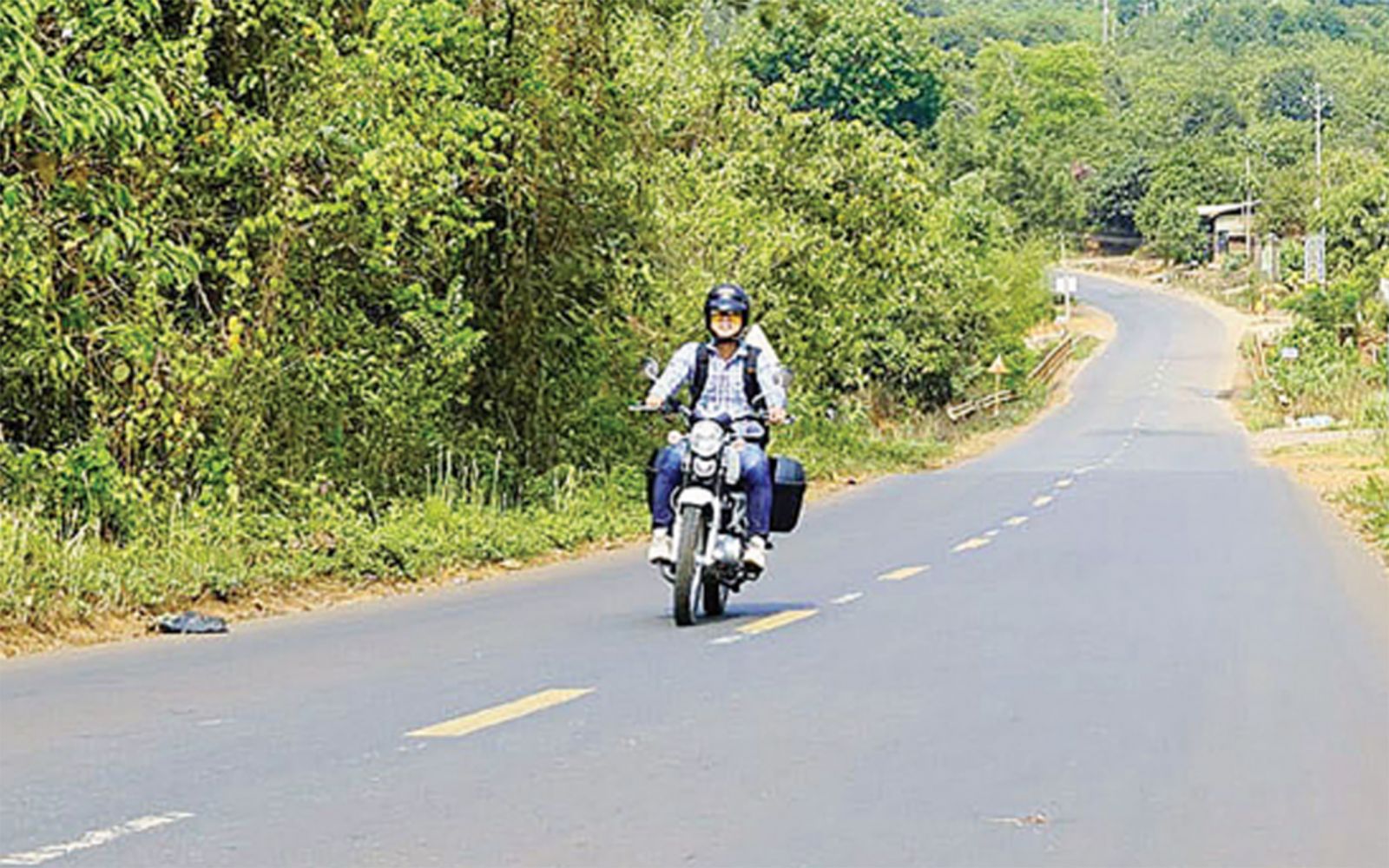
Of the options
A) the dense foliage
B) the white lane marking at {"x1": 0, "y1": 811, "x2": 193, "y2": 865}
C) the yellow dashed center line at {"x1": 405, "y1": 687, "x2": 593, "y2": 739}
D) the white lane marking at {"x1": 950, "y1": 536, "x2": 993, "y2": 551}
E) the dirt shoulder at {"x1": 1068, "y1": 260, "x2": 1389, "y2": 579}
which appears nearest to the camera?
the white lane marking at {"x1": 0, "y1": 811, "x2": 193, "y2": 865}

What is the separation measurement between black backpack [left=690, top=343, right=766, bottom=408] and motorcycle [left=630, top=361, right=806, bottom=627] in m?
0.12

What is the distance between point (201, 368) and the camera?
16422 mm

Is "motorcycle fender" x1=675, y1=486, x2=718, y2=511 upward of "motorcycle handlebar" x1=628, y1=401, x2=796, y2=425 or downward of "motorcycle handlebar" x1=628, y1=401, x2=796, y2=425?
downward

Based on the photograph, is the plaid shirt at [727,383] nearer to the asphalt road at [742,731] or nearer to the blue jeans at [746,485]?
the blue jeans at [746,485]

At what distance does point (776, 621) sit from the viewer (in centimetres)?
1347

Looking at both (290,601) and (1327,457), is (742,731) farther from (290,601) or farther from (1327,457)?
(1327,457)

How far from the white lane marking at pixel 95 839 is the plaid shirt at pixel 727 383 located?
6613 millimetres

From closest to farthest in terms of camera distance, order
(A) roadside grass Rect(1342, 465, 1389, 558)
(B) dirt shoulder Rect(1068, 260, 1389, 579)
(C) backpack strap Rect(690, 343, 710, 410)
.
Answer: (C) backpack strap Rect(690, 343, 710, 410) → (A) roadside grass Rect(1342, 465, 1389, 558) → (B) dirt shoulder Rect(1068, 260, 1389, 579)

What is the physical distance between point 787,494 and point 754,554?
1.55 feet

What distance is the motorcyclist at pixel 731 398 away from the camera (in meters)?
13.1

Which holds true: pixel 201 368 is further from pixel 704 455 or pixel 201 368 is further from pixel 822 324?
pixel 822 324

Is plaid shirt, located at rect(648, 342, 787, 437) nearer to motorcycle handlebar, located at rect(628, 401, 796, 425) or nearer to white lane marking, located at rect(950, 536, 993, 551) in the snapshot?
motorcycle handlebar, located at rect(628, 401, 796, 425)

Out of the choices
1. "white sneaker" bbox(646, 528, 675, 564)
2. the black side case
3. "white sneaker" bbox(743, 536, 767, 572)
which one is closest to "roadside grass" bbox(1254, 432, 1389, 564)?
the black side case

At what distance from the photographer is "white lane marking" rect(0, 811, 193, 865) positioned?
6.21 m
